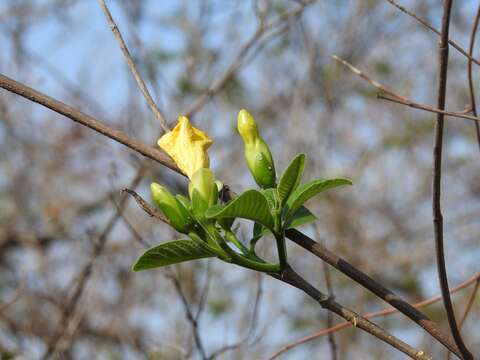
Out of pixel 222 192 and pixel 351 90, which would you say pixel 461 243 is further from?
pixel 222 192

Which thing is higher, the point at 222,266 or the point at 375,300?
the point at 375,300

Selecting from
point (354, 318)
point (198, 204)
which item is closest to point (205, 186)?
point (198, 204)

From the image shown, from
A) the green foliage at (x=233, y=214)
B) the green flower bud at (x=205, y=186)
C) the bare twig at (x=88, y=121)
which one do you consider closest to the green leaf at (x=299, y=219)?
the green foliage at (x=233, y=214)

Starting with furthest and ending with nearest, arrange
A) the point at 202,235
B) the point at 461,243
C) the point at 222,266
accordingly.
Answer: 1. the point at 461,243
2. the point at 222,266
3. the point at 202,235

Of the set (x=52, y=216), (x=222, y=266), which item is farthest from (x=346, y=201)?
(x=52, y=216)

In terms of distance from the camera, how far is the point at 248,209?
2.67 feet

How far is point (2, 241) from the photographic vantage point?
15.7 ft

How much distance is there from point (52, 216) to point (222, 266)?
1376mm

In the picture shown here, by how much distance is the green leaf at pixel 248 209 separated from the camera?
2.60 ft

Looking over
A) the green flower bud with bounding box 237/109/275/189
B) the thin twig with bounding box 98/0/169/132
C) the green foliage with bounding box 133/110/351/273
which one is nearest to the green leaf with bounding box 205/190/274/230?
the green foliage with bounding box 133/110/351/273

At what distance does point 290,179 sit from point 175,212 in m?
0.15

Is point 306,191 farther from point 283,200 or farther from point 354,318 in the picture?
point 354,318

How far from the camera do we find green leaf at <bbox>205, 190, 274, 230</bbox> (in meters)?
0.79

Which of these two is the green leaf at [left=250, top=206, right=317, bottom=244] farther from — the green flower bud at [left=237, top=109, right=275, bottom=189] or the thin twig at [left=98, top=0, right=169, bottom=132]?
the thin twig at [left=98, top=0, right=169, bottom=132]
